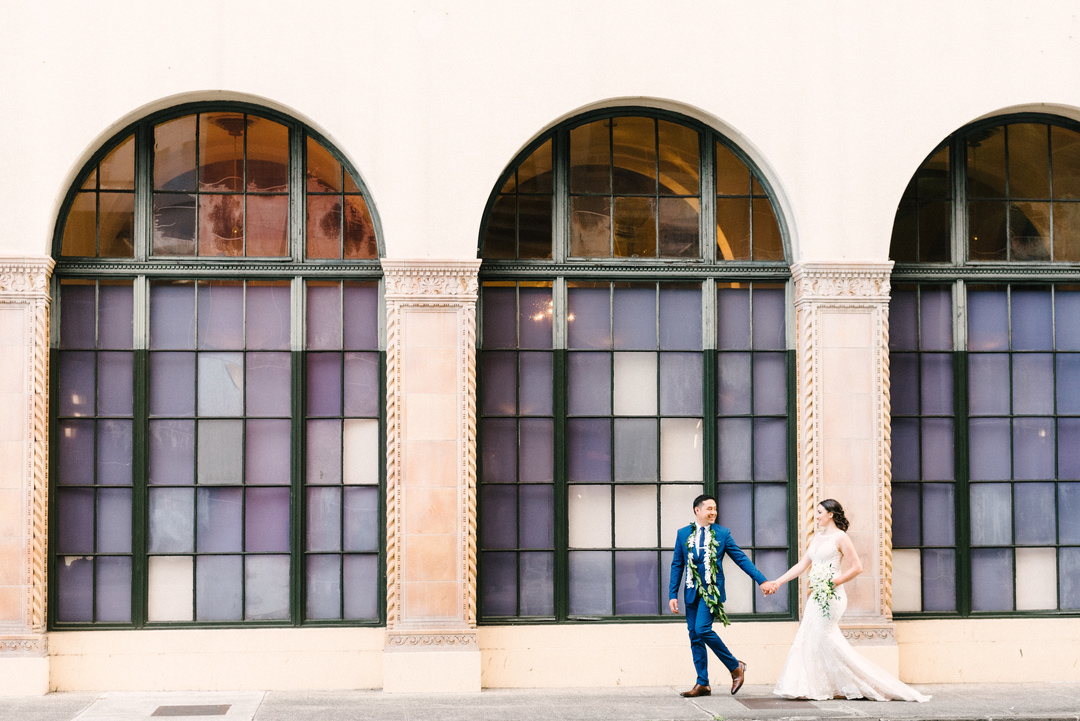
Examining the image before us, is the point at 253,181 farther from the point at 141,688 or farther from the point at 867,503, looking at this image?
the point at 867,503

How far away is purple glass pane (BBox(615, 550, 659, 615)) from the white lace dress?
1.52 metres

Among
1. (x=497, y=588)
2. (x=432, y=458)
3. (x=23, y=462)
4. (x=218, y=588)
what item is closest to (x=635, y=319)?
(x=432, y=458)

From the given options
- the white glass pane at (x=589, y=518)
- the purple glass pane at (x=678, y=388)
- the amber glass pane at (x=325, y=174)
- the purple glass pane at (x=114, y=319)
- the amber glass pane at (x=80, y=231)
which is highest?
the amber glass pane at (x=325, y=174)

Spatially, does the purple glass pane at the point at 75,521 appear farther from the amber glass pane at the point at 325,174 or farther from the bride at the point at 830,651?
the bride at the point at 830,651

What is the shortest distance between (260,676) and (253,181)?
4.79 metres

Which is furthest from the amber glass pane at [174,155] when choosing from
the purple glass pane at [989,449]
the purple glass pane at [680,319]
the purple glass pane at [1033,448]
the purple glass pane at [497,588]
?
the purple glass pane at [1033,448]

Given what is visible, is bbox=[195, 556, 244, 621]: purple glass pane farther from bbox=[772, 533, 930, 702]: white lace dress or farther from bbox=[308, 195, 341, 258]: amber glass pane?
bbox=[772, 533, 930, 702]: white lace dress

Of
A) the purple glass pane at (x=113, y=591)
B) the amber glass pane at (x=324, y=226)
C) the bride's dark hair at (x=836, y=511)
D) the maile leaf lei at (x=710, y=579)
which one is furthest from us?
the amber glass pane at (x=324, y=226)

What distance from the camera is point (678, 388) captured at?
10461mm

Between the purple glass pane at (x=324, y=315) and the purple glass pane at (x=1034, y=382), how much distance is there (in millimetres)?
6985

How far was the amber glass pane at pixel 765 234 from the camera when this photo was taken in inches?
418

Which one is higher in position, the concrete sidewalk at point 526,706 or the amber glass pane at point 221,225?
the amber glass pane at point 221,225

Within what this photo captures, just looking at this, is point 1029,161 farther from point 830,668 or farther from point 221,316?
point 221,316

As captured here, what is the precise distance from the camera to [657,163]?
34.6ft
